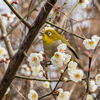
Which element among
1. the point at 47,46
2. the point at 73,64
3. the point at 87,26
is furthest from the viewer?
the point at 87,26

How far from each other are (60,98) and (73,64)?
1.03 ft

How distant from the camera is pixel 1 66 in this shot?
10.3 ft

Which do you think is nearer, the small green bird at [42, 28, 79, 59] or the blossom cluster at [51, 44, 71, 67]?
the blossom cluster at [51, 44, 71, 67]

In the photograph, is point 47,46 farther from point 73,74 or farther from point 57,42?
point 73,74

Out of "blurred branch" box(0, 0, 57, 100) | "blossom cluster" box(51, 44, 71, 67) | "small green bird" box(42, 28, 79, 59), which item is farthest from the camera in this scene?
"small green bird" box(42, 28, 79, 59)

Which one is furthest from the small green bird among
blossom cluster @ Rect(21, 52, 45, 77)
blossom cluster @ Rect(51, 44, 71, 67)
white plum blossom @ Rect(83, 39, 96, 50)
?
blossom cluster @ Rect(51, 44, 71, 67)

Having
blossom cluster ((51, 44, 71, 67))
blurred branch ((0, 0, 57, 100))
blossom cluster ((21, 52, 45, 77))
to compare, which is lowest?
blossom cluster ((51, 44, 71, 67))

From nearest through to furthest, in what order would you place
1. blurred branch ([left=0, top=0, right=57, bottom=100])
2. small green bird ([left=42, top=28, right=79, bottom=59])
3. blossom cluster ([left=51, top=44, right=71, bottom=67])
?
1. blossom cluster ([left=51, top=44, right=71, bottom=67])
2. blurred branch ([left=0, top=0, right=57, bottom=100])
3. small green bird ([left=42, top=28, right=79, bottom=59])

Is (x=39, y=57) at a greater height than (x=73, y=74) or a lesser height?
greater

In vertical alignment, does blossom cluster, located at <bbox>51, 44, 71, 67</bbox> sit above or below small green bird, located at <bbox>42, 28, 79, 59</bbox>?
below

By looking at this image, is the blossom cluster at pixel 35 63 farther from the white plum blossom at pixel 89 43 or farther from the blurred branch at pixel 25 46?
the white plum blossom at pixel 89 43

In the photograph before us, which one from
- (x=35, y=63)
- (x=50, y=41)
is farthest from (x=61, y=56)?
(x=50, y=41)

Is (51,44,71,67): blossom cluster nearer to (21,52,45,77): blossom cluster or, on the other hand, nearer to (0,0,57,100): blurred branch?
(21,52,45,77): blossom cluster

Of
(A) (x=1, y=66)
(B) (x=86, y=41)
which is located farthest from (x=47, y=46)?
(A) (x=1, y=66)
